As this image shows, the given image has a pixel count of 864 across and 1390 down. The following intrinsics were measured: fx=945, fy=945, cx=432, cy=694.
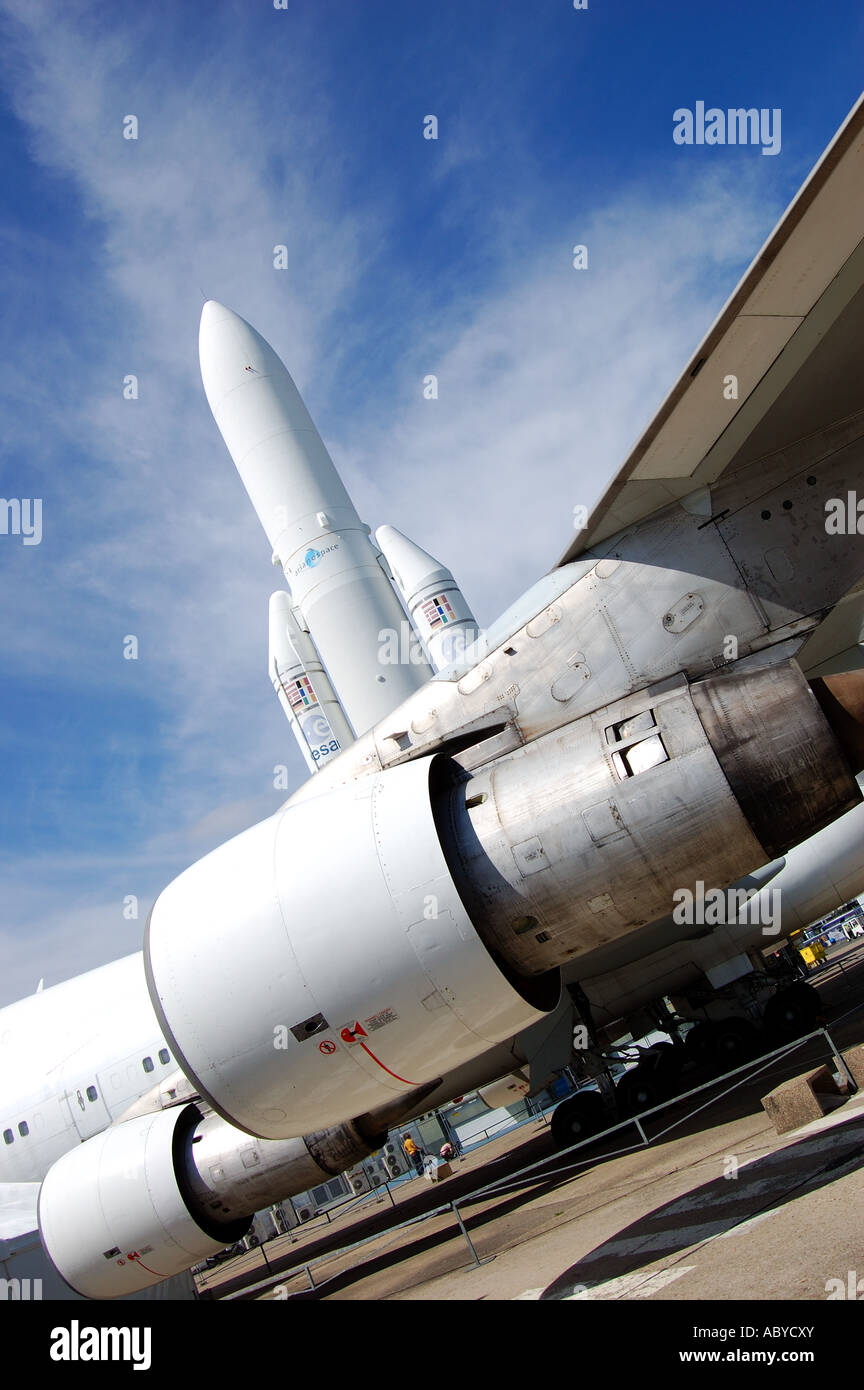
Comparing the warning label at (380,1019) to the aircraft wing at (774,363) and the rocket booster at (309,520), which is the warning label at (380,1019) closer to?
the aircraft wing at (774,363)

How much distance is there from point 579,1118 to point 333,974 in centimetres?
Answer: 952

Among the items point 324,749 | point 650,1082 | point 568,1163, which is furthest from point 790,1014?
point 324,749

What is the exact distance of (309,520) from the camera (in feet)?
81.3

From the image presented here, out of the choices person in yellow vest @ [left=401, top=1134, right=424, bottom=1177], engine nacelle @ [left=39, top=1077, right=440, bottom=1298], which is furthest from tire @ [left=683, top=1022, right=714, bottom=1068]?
person in yellow vest @ [left=401, top=1134, right=424, bottom=1177]

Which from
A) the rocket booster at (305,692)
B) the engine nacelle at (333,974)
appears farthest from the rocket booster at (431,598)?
the engine nacelle at (333,974)

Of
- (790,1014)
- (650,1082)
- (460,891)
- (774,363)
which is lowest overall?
(650,1082)

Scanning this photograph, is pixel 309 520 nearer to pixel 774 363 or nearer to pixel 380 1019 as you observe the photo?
pixel 774 363

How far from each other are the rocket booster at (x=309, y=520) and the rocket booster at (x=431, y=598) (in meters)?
0.93

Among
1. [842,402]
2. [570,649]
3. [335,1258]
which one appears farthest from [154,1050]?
[842,402]

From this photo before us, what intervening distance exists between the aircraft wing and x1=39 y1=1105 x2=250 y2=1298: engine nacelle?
7593mm

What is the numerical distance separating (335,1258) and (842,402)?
14133 mm

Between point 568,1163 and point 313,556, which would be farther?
point 313,556

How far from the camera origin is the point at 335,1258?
48.4 feet
